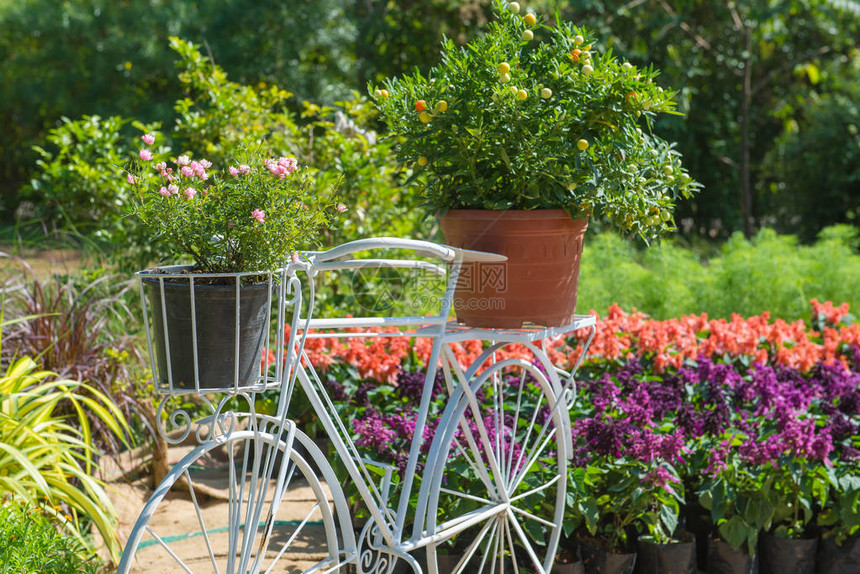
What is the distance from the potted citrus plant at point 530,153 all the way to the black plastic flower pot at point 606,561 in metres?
0.98

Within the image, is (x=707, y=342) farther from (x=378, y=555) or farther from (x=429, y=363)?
(x=378, y=555)

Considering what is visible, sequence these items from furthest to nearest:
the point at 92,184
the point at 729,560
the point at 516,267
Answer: the point at 92,184, the point at 729,560, the point at 516,267

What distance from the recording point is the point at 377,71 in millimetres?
10828

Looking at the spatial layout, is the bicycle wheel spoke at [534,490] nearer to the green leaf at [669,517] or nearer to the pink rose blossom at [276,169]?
the green leaf at [669,517]

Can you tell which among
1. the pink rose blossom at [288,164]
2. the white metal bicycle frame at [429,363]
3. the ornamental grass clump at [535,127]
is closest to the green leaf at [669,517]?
the white metal bicycle frame at [429,363]

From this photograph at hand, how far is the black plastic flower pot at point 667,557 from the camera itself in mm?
2795

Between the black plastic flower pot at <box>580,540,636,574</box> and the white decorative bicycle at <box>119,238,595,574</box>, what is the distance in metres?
0.17

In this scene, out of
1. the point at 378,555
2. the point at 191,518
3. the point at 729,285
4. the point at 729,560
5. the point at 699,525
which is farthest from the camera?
the point at 729,285

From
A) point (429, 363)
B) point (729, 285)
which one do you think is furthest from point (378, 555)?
point (729, 285)

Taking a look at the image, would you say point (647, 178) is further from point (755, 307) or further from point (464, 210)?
point (755, 307)

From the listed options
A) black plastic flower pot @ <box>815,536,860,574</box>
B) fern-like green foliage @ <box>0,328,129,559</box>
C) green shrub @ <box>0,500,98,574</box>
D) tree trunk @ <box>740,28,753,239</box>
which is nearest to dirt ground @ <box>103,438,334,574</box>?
fern-like green foliage @ <box>0,328,129,559</box>

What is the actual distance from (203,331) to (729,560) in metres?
2.20

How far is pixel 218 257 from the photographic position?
1.65 meters

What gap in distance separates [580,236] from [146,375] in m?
2.23
